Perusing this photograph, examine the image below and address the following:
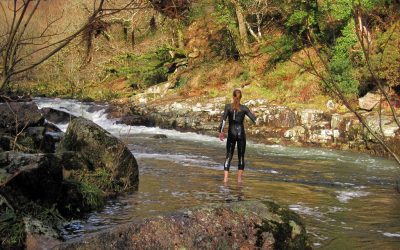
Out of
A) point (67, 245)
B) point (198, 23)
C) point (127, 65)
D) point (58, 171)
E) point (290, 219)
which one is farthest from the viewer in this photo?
point (198, 23)

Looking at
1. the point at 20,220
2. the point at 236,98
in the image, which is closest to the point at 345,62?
the point at 236,98

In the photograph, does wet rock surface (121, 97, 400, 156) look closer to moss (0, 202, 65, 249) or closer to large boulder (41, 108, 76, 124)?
large boulder (41, 108, 76, 124)

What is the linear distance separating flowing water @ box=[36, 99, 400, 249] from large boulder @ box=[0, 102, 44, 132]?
Result: 10.2ft

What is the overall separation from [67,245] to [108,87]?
3629cm

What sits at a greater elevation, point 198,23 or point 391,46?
point 198,23

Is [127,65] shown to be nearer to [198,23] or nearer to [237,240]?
[198,23]

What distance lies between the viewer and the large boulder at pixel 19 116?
1160 cm

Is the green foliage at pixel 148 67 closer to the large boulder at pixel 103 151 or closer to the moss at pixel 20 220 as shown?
the large boulder at pixel 103 151

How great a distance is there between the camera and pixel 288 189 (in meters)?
10.3

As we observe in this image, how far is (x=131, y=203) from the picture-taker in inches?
326

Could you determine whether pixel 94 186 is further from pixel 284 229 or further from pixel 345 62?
pixel 345 62

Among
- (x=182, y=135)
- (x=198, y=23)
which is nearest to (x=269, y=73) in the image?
(x=182, y=135)

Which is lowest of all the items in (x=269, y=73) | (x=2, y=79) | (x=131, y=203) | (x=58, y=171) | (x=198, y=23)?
(x=131, y=203)

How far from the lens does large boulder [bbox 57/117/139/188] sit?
29.9 ft
